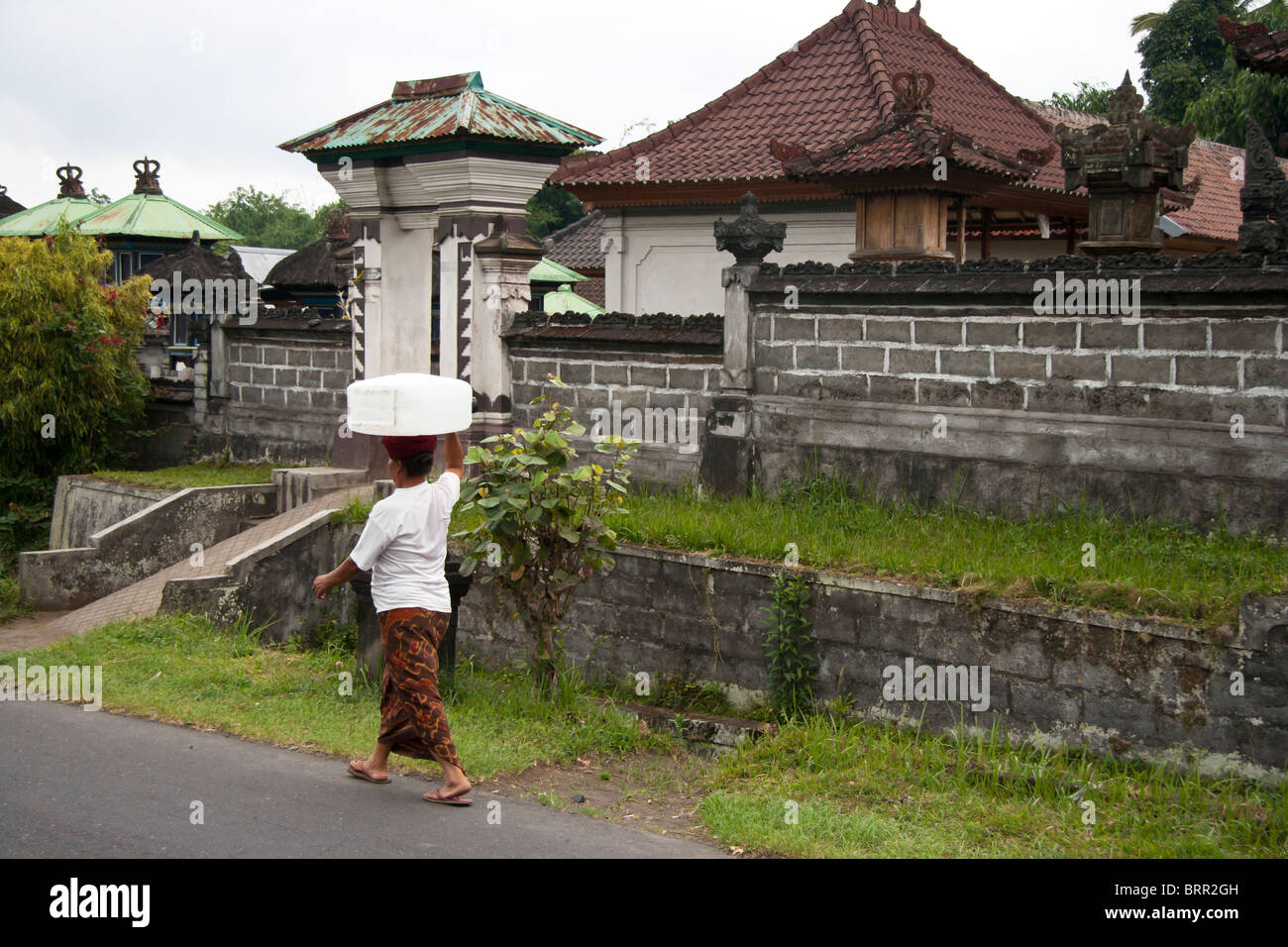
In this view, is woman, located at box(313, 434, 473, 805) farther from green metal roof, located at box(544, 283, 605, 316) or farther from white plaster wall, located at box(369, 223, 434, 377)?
green metal roof, located at box(544, 283, 605, 316)

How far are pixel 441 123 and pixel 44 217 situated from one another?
1889 centimetres

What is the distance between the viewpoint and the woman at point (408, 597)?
21.1 feet

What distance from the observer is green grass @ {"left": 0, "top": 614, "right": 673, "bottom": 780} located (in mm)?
7379

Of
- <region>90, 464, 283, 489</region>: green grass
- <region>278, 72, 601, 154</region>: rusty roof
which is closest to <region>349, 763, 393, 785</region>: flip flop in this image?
<region>278, 72, 601, 154</region>: rusty roof

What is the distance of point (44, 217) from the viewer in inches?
1092

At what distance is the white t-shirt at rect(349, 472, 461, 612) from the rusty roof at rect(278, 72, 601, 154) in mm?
6682

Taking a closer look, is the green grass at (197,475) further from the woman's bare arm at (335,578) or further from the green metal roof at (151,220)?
the green metal roof at (151,220)

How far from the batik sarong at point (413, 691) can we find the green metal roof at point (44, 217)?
22.1 meters

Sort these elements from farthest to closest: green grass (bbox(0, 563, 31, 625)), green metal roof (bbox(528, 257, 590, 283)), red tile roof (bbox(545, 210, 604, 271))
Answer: red tile roof (bbox(545, 210, 604, 271)) < green metal roof (bbox(528, 257, 590, 283)) < green grass (bbox(0, 563, 31, 625))

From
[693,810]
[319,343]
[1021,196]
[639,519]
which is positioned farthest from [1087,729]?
[1021,196]

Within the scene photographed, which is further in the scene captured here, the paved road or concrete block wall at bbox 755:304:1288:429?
concrete block wall at bbox 755:304:1288:429

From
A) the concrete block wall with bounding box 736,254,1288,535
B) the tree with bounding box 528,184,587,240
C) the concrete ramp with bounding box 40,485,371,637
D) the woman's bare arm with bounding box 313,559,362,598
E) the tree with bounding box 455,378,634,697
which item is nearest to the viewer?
the woman's bare arm with bounding box 313,559,362,598

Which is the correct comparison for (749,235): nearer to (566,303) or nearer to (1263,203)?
(1263,203)

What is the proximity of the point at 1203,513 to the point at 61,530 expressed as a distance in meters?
13.1
